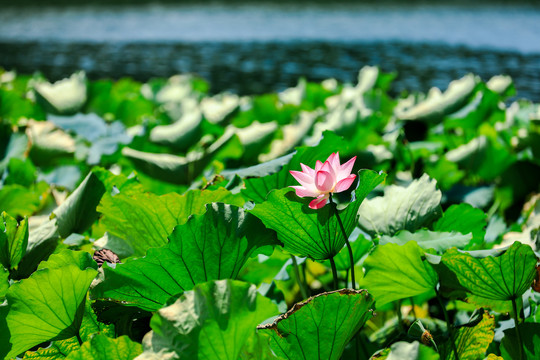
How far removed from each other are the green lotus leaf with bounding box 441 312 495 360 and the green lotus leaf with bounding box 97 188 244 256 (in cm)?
27

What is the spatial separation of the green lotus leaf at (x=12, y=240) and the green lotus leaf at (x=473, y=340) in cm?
46

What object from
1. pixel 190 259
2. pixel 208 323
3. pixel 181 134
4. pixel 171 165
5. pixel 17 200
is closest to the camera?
pixel 208 323

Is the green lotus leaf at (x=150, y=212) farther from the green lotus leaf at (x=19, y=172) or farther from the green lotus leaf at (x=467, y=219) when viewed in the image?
the green lotus leaf at (x=19, y=172)

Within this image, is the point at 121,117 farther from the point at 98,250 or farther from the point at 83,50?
the point at 83,50

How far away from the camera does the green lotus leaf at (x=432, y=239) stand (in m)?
0.64

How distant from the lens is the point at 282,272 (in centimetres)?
79

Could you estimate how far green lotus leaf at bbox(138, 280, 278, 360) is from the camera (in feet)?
1.50

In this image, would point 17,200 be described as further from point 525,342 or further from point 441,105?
point 441,105

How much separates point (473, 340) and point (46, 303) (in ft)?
1.36

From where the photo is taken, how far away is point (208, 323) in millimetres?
457

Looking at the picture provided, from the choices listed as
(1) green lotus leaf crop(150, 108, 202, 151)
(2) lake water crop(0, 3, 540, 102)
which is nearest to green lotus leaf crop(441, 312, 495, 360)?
(1) green lotus leaf crop(150, 108, 202, 151)

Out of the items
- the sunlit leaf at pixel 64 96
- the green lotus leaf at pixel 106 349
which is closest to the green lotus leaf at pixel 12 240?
the green lotus leaf at pixel 106 349

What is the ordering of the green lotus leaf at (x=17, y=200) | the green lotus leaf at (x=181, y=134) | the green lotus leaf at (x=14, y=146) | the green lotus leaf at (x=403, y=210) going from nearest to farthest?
the green lotus leaf at (x=403, y=210), the green lotus leaf at (x=17, y=200), the green lotus leaf at (x=14, y=146), the green lotus leaf at (x=181, y=134)

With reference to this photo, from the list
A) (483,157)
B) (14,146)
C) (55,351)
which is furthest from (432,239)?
(14,146)
